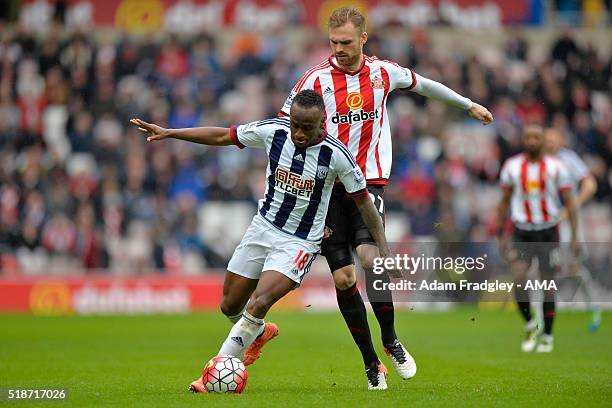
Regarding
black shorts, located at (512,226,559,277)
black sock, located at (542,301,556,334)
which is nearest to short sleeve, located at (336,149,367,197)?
black shorts, located at (512,226,559,277)

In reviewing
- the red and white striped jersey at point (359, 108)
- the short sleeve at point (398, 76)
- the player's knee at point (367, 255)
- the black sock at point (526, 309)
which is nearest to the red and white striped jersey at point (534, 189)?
the black sock at point (526, 309)

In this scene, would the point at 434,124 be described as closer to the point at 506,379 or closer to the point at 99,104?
the point at 99,104

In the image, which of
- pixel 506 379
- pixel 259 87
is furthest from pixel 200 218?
pixel 506 379

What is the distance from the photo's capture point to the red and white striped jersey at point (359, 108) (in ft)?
27.5

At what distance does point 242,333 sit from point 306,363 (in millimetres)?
2981

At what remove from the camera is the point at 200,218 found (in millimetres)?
20859

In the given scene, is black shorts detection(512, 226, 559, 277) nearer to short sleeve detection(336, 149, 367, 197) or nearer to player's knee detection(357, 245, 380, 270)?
player's knee detection(357, 245, 380, 270)

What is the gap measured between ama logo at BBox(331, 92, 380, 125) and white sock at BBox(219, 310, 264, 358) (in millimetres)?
1706

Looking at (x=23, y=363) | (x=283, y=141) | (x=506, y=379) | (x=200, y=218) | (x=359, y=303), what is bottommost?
(x=200, y=218)

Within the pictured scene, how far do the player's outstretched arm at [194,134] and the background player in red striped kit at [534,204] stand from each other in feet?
17.4

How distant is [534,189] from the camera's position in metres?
12.6

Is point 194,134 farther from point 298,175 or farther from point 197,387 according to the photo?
point 197,387

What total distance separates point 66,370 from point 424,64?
1381 centimetres

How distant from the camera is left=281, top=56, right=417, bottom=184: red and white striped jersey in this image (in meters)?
8.38
